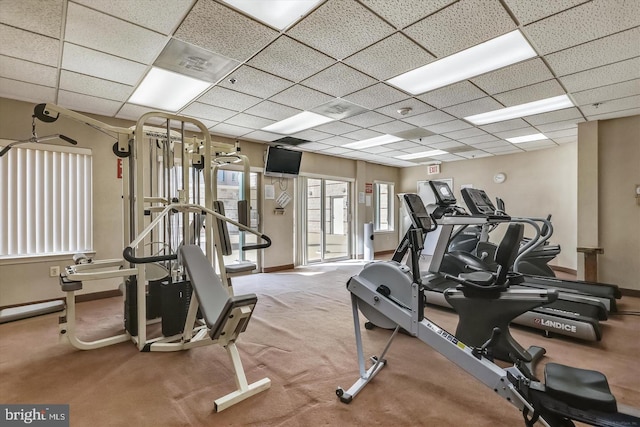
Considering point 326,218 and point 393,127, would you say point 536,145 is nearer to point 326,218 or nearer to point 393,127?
point 393,127

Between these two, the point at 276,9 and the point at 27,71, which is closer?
the point at 276,9

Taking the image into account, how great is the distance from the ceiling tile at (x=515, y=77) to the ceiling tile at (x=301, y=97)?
1672 millimetres

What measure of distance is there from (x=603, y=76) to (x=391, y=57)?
7.50ft

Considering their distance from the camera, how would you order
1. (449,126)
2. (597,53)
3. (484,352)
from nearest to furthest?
(484,352) → (597,53) → (449,126)

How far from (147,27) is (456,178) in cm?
733

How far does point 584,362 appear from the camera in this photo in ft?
8.08

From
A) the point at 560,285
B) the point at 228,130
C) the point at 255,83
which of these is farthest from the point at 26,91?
the point at 560,285

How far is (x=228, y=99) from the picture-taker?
3.75 meters

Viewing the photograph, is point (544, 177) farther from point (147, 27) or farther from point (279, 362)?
point (147, 27)

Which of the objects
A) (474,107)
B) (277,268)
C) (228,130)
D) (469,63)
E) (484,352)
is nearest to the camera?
(484,352)

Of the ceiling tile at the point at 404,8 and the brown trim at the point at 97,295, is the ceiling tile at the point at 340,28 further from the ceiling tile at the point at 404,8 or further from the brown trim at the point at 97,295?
the brown trim at the point at 97,295

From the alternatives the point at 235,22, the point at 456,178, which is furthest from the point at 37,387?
the point at 456,178

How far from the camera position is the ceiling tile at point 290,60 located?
259cm

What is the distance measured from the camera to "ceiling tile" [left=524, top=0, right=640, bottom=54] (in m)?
2.11
